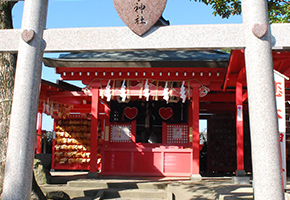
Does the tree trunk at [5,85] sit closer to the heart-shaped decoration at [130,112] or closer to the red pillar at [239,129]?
the heart-shaped decoration at [130,112]

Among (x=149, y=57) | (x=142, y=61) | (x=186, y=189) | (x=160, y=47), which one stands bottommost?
(x=186, y=189)

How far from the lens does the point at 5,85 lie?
228 inches

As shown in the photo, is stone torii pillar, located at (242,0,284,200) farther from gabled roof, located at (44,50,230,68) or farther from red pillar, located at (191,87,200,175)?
red pillar, located at (191,87,200,175)

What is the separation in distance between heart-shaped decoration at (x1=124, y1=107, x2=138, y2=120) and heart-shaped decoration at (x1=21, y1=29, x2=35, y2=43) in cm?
657

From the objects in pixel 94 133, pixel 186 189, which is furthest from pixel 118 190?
pixel 94 133

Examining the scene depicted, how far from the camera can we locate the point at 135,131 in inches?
439

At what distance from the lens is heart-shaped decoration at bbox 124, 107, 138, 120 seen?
1110cm

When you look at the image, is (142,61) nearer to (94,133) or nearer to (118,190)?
(94,133)

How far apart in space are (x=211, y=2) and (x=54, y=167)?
31.9ft

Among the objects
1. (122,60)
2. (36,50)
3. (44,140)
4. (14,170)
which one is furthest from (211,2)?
(44,140)

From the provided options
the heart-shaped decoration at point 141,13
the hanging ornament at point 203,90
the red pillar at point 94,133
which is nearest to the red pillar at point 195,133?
the hanging ornament at point 203,90

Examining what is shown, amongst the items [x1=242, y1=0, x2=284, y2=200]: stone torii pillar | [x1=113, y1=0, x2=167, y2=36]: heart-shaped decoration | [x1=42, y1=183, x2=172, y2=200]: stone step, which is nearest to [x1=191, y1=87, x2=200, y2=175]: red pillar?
[x1=42, y1=183, x2=172, y2=200]: stone step

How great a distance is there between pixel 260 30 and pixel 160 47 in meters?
1.43

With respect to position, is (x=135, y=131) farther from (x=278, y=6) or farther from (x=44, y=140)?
(x=44, y=140)
